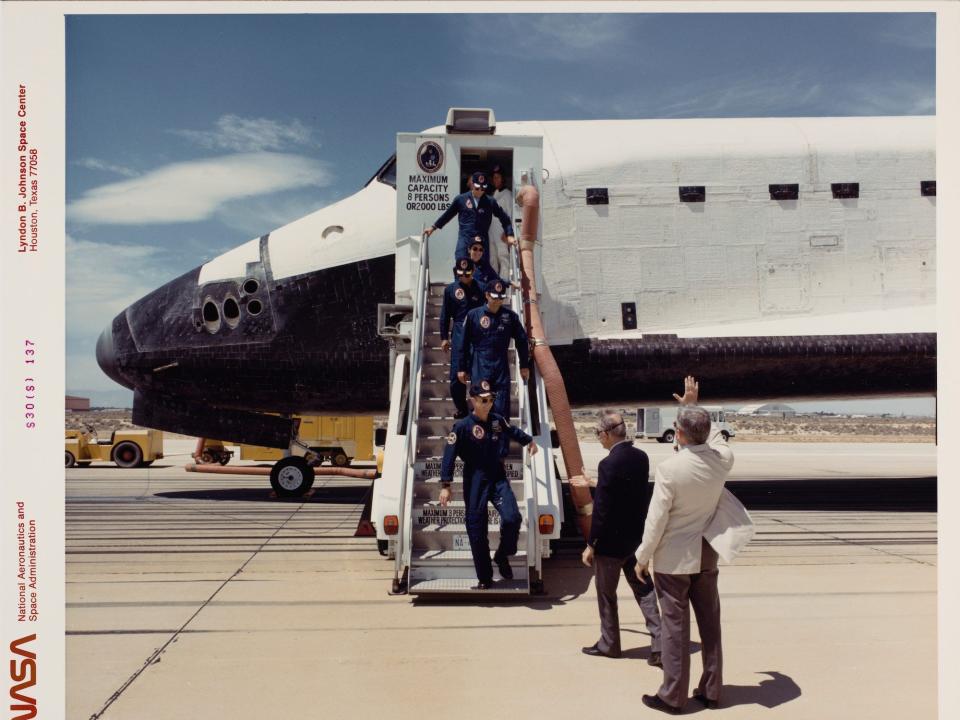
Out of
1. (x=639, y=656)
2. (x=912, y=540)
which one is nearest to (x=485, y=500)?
(x=639, y=656)

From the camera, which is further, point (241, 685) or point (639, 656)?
point (639, 656)

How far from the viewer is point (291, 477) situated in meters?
12.3

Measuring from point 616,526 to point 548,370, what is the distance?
10.2 feet

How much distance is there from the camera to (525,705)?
12.6ft

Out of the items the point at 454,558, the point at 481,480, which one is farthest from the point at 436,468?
the point at 481,480

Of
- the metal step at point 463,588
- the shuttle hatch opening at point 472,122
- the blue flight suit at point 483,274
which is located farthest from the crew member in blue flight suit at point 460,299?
the shuttle hatch opening at point 472,122

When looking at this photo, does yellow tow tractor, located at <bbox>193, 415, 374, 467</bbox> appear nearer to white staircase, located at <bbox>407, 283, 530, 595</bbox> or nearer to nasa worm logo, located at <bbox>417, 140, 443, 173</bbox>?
nasa worm logo, located at <bbox>417, 140, 443, 173</bbox>

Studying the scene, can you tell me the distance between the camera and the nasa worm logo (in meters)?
9.22

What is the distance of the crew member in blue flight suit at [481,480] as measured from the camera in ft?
18.5

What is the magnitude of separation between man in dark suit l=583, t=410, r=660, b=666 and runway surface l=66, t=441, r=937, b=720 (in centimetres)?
23

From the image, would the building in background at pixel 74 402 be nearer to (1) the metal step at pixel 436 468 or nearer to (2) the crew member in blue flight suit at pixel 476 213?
(1) the metal step at pixel 436 468

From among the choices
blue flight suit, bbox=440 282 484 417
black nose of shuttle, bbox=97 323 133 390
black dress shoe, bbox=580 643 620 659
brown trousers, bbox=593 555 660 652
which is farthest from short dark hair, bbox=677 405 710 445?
black nose of shuttle, bbox=97 323 133 390
